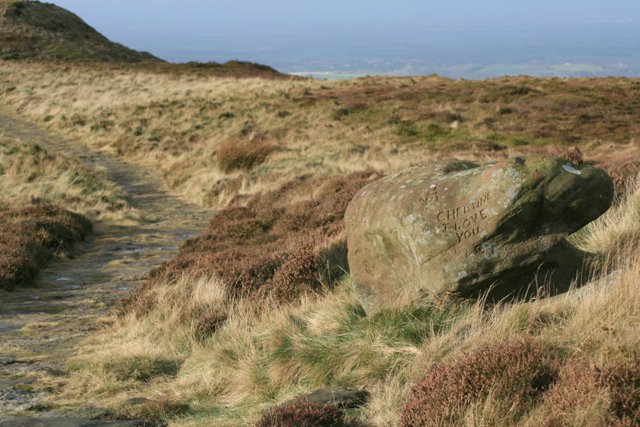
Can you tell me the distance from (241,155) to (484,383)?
715 inches

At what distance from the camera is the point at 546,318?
18.4 ft

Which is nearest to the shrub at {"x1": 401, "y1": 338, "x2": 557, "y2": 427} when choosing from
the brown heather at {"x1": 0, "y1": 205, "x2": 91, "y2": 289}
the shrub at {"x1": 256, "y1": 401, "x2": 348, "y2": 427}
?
the shrub at {"x1": 256, "y1": 401, "x2": 348, "y2": 427}

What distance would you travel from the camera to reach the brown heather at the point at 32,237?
450 inches

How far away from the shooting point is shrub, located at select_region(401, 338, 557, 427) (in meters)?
4.51

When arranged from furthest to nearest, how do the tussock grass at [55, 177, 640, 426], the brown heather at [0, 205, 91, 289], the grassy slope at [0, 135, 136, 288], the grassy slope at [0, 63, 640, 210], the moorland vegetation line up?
1. the grassy slope at [0, 63, 640, 210]
2. the grassy slope at [0, 135, 136, 288]
3. the brown heather at [0, 205, 91, 289]
4. the moorland vegetation
5. the tussock grass at [55, 177, 640, 426]

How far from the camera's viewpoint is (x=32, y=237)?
1321cm

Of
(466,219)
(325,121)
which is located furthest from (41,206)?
(325,121)

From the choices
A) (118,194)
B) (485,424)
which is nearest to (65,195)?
(118,194)

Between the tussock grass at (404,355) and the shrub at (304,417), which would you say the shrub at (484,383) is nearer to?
the tussock grass at (404,355)

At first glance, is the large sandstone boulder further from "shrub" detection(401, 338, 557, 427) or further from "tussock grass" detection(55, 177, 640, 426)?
"shrub" detection(401, 338, 557, 427)

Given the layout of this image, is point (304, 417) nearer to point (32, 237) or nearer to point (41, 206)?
point (32, 237)

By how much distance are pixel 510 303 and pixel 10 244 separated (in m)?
9.35

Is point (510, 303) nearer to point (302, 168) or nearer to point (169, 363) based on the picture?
point (169, 363)

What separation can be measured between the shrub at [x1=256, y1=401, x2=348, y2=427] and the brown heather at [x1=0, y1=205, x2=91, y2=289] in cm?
751
